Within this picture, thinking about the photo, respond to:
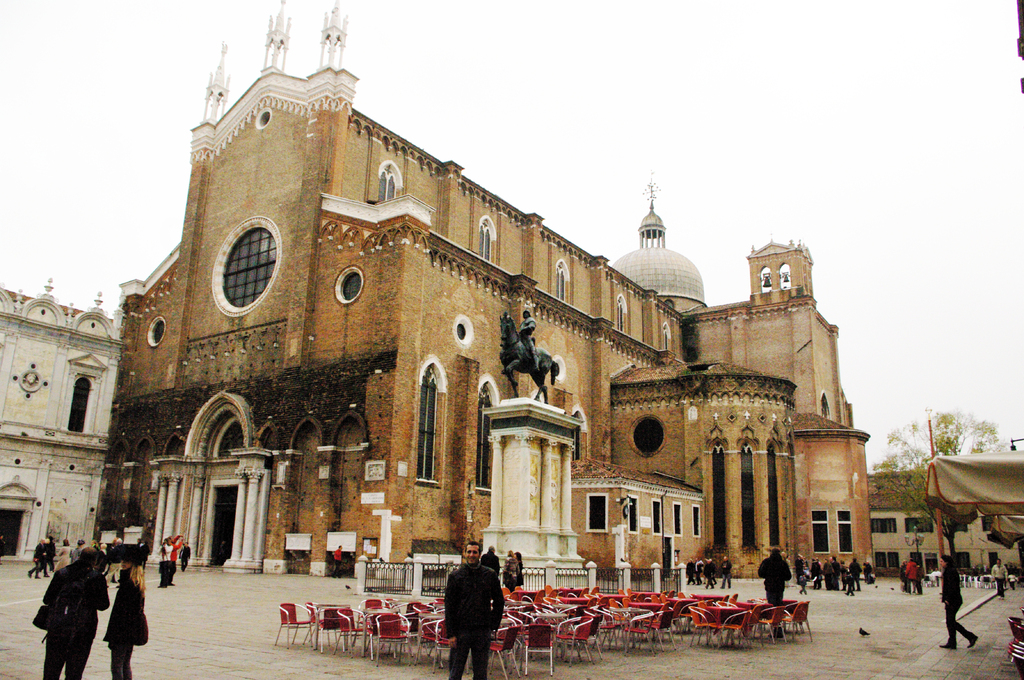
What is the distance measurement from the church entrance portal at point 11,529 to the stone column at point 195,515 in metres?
7.70

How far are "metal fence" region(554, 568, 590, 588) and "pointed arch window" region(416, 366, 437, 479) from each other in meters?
9.65

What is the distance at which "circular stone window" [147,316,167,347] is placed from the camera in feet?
112

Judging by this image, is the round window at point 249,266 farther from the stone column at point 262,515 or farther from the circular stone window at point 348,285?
the stone column at point 262,515

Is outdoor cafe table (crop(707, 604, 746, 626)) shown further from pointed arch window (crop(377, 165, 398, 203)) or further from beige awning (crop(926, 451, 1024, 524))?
pointed arch window (crop(377, 165, 398, 203))

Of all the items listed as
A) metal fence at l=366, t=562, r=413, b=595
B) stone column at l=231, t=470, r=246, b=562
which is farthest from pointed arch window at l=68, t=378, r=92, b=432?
metal fence at l=366, t=562, r=413, b=595

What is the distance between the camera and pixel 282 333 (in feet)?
95.6

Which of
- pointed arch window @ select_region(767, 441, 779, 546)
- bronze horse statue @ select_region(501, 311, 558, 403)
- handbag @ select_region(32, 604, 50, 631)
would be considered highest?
bronze horse statue @ select_region(501, 311, 558, 403)

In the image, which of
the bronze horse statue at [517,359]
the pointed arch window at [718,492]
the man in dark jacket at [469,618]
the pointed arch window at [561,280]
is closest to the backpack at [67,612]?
the man in dark jacket at [469,618]

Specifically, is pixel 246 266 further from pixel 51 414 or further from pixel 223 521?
pixel 51 414

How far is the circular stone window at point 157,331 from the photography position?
34.0 meters

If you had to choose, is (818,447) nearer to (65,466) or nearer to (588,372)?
(588,372)

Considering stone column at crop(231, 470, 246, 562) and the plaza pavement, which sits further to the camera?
stone column at crop(231, 470, 246, 562)

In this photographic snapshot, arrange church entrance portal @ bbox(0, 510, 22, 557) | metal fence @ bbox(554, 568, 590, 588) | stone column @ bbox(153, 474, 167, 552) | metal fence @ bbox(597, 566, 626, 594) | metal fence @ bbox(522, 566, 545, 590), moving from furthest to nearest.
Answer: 1. church entrance portal @ bbox(0, 510, 22, 557)
2. stone column @ bbox(153, 474, 167, 552)
3. metal fence @ bbox(597, 566, 626, 594)
4. metal fence @ bbox(554, 568, 590, 588)
5. metal fence @ bbox(522, 566, 545, 590)

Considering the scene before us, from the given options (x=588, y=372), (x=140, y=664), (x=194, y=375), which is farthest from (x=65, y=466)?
(x=140, y=664)
